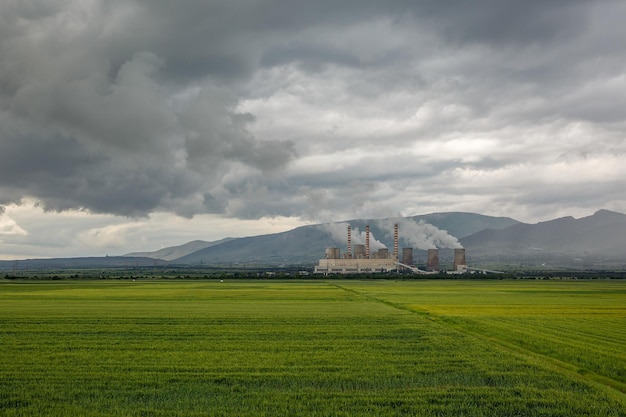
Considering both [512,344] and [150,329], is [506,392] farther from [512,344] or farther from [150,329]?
[150,329]

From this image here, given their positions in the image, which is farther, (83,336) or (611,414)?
(83,336)

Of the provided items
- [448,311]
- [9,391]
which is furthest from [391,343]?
[448,311]

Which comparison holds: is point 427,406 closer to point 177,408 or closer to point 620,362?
point 177,408

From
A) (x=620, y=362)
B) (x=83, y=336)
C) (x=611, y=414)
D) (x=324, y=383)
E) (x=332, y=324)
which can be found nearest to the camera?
(x=611, y=414)

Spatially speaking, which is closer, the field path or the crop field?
the crop field

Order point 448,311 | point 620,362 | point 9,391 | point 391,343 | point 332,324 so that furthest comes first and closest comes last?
1. point 448,311
2. point 332,324
3. point 391,343
4. point 620,362
5. point 9,391

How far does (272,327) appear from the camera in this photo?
3706cm

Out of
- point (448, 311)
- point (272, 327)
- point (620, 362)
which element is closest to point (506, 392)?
point (620, 362)

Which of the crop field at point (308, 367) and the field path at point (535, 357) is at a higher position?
the crop field at point (308, 367)

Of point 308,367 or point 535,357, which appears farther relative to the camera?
point 535,357

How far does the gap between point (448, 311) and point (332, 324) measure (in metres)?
17.7

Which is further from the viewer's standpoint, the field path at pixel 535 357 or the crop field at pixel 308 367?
the field path at pixel 535 357

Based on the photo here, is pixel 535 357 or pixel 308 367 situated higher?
pixel 308 367

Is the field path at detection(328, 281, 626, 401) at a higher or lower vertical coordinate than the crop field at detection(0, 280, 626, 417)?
lower
